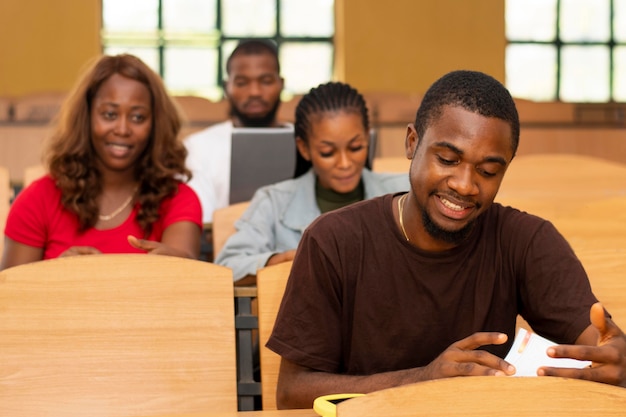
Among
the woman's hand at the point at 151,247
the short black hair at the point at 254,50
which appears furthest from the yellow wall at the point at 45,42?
the woman's hand at the point at 151,247

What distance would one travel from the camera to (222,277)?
1.93 meters

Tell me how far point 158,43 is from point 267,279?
19.4 feet

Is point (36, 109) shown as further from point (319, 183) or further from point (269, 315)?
point (269, 315)

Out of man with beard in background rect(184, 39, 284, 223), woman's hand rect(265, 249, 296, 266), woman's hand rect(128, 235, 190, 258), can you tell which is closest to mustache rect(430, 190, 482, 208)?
woman's hand rect(265, 249, 296, 266)

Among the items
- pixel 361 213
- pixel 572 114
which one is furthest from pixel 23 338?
pixel 572 114

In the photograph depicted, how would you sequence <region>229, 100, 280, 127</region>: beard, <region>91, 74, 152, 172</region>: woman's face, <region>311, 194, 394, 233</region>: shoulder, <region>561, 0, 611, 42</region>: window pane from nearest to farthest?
1. <region>311, 194, 394, 233</region>: shoulder
2. <region>91, 74, 152, 172</region>: woman's face
3. <region>229, 100, 280, 127</region>: beard
4. <region>561, 0, 611, 42</region>: window pane

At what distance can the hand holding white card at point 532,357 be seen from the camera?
64.2 inches

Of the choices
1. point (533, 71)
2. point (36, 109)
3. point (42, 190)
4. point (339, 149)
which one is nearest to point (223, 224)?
point (339, 149)

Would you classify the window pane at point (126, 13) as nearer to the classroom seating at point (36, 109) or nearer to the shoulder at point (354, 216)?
the classroom seating at point (36, 109)

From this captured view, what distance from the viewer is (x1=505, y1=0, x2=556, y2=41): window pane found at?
Answer: 26.3 ft

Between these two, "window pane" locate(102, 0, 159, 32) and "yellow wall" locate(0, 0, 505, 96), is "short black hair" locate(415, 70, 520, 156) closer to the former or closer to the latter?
"yellow wall" locate(0, 0, 505, 96)

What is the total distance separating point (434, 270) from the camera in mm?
1734

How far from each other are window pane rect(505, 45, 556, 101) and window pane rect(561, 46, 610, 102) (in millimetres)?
117

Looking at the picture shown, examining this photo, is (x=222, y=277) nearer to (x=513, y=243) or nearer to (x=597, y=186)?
(x=513, y=243)
